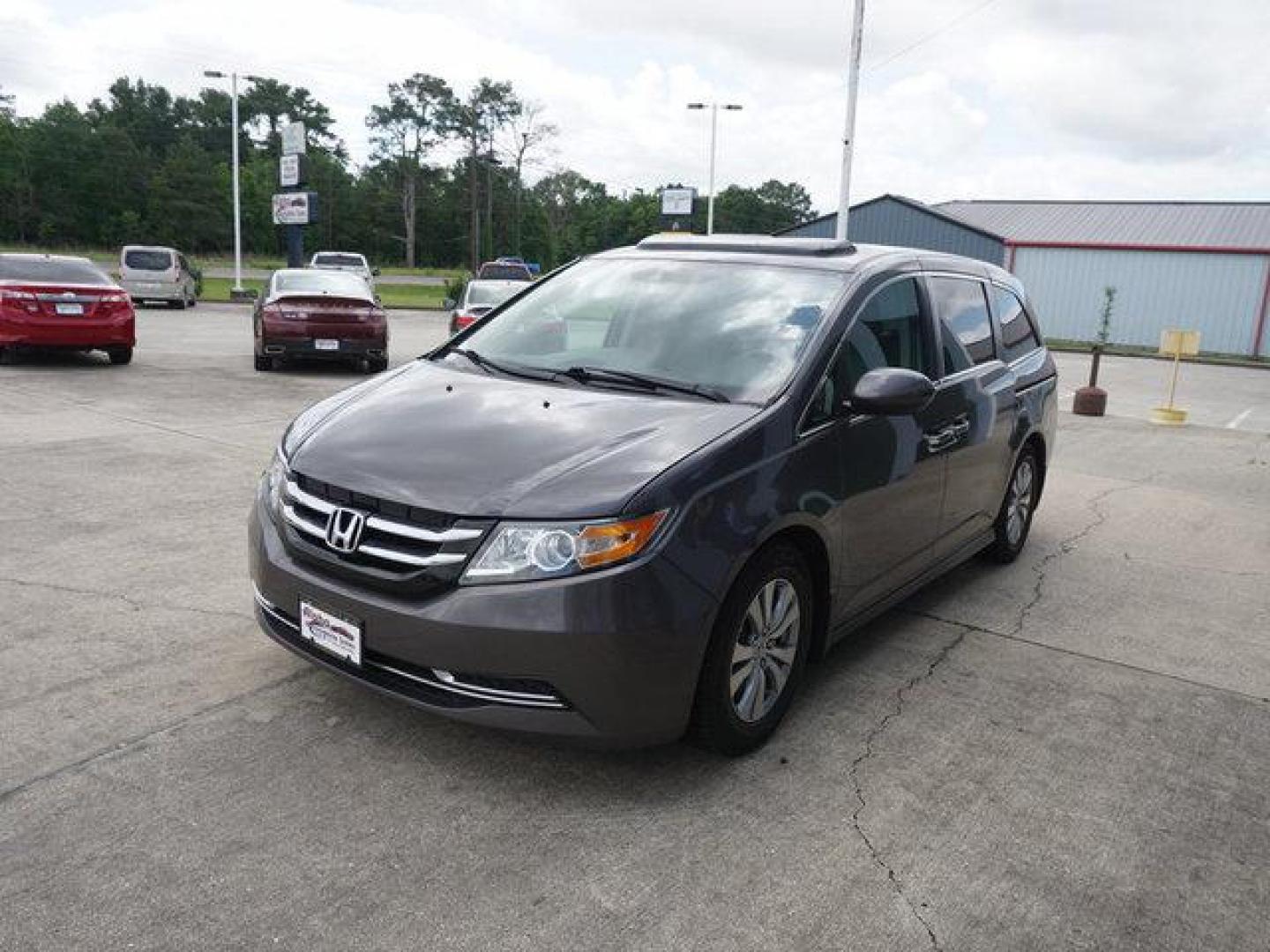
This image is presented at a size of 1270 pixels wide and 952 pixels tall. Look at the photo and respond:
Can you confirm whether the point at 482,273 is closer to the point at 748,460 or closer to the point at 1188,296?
the point at 1188,296

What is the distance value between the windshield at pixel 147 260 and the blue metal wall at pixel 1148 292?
2766 cm

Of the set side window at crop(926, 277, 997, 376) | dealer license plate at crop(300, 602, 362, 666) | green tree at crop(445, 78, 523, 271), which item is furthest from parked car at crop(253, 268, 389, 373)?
green tree at crop(445, 78, 523, 271)

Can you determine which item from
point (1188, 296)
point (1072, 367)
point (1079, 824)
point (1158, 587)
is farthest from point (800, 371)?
point (1188, 296)

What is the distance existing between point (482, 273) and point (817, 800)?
36.6 metres

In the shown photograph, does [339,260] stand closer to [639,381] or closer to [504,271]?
[504,271]

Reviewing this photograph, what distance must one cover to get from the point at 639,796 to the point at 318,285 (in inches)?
482

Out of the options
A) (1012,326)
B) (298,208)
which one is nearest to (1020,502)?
(1012,326)

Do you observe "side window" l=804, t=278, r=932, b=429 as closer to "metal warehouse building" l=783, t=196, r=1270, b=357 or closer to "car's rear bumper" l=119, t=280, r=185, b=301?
"car's rear bumper" l=119, t=280, r=185, b=301

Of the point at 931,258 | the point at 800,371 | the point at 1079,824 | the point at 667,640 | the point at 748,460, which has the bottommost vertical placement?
the point at 1079,824

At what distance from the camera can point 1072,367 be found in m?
23.5

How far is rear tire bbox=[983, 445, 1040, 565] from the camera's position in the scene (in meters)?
5.74

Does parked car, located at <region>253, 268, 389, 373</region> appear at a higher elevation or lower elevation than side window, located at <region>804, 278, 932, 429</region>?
lower

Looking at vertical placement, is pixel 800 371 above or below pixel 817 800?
above

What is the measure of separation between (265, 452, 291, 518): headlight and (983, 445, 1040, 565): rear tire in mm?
3806
